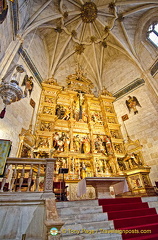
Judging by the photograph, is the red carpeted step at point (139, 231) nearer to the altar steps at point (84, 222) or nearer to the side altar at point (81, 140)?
the altar steps at point (84, 222)

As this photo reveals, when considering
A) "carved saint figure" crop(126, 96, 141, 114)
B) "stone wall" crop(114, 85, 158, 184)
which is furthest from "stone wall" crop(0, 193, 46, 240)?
"carved saint figure" crop(126, 96, 141, 114)

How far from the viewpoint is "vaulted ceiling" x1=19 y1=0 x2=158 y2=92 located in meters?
11.6

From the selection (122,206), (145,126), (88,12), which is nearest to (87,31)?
(88,12)

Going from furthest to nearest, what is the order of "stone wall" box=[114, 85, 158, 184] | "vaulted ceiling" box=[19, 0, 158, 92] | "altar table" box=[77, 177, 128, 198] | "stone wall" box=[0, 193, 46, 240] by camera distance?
"vaulted ceiling" box=[19, 0, 158, 92] < "stone wall" box=[114, 85, 158, 184] < "altar table" box=[77, 177, 128, 198] < "stone wall" box=[0, 193, 46, 240]

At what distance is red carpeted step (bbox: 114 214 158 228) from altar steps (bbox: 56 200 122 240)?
177 millimetres

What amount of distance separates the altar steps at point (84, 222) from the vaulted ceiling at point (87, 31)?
11.8 metres

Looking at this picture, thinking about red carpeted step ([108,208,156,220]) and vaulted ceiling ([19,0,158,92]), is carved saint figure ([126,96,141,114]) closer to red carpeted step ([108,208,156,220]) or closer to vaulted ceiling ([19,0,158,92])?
vaulted ceiling ([19,0,158,92])

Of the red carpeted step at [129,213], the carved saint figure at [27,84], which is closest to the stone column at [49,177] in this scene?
the red carpeted step at [129,213]

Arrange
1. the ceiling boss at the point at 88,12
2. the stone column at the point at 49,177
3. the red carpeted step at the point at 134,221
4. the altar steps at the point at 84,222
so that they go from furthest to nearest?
1. the ceiling boss at the point at 88,12
2. the stone column at the point at 49,177
3. the red carpeted step at the point at 134,221
4. the altar steps at the point at 84,222

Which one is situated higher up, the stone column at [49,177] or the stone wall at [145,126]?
the stone wall at [145,126]

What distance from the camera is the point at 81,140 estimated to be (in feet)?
34.2

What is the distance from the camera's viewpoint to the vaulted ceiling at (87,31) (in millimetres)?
11555

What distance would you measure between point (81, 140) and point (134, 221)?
7.31 meters

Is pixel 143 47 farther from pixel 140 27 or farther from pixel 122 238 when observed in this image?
pixel 122 238
